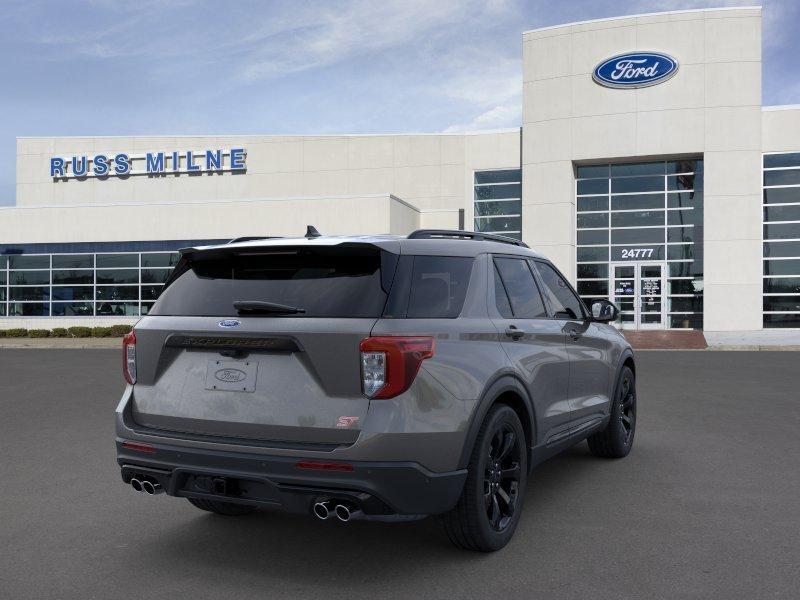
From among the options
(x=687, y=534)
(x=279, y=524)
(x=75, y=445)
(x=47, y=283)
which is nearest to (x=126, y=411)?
(x=279, y=524)

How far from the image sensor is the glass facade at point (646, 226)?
1200 inches

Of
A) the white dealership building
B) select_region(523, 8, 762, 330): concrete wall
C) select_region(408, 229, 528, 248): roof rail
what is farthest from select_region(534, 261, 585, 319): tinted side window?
select_region(523, 8, 762, 330): concrete wall

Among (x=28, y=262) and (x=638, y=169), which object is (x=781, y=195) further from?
(x=28, y=262)

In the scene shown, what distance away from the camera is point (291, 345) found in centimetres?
391

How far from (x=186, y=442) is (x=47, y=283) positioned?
34.8 m

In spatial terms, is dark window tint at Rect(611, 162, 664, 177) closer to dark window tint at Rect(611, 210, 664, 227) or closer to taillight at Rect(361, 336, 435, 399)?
dark window tint at Rect(611, 210, 664, 227)

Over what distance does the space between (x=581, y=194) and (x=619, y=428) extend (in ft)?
85.3

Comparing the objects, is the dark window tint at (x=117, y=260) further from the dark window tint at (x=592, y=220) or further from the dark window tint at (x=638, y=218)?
the dark window tint at (x=638, y=218)

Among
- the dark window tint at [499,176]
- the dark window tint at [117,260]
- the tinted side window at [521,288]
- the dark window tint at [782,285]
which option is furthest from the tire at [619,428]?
the dark window tint at [117,260]

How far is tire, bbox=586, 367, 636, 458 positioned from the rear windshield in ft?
11.7

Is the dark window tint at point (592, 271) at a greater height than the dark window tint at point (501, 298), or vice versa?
the dark window tint at point (592, 271)

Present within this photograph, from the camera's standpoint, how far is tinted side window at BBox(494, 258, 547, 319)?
502cm

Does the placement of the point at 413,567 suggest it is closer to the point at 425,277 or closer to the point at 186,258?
the point at 425,277

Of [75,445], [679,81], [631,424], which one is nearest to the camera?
[631,424]
